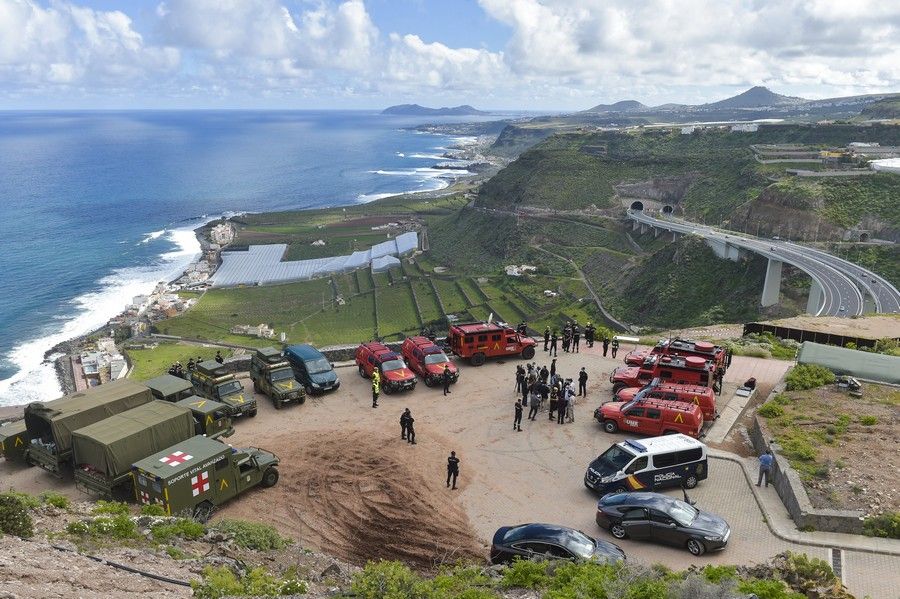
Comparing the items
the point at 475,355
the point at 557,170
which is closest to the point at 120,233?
the point at 557,170

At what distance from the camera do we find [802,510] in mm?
12781

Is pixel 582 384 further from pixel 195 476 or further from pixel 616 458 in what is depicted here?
pixel 195 476

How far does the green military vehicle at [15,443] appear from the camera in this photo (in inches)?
618

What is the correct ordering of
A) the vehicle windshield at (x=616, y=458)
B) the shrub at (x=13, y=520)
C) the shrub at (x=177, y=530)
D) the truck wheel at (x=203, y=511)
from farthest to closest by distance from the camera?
the vehicle windshield at (x=616, y=458), the truck wheel at (x=203, y=511), the shrub at (x=177, y=530), the shrub at (x=13, y=520)

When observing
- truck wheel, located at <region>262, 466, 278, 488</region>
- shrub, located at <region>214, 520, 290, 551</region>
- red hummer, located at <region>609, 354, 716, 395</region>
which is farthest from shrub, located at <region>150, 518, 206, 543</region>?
red hummer, located at <region>609, 354, 716, 395</region>

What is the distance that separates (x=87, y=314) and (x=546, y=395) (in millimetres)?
61204

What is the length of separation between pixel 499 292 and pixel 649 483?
48895 millimetres

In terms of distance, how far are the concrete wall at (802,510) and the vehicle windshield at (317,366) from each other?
535 inches

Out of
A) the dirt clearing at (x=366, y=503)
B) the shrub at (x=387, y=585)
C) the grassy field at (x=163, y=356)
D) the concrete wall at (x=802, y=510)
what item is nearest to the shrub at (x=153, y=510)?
the dirt clearing at (x=366, y=503)

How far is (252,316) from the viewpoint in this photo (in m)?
60.2

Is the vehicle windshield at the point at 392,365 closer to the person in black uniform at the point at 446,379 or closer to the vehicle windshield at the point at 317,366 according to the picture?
the person in black uniform at the point at 446,379

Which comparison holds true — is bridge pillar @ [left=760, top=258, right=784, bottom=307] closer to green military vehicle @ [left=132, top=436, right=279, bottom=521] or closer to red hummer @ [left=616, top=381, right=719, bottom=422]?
red hummer @ [left=616, top=381, right=719, bottom=422]

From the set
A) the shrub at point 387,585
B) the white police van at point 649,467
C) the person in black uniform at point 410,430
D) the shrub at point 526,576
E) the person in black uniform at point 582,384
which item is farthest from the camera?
the person in black uniform at point 582,384

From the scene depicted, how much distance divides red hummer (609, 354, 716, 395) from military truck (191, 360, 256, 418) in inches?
455
